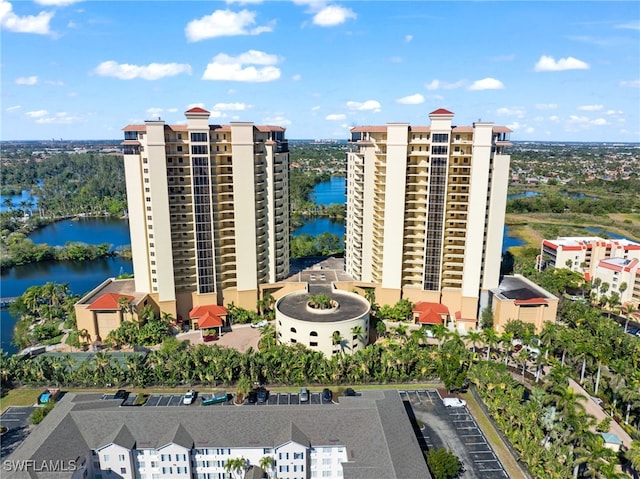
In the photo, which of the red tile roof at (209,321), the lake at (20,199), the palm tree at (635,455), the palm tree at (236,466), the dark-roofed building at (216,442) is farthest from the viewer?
the lake at (20,199)

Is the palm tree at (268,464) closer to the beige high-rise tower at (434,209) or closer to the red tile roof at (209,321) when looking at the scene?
the red tile roof at (209,321)

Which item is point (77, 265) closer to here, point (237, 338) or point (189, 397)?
point (237, 338)

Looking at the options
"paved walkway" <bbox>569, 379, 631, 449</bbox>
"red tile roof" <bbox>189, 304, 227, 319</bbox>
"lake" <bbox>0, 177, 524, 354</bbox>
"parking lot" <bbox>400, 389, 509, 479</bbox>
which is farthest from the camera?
"lake" <bbox>0, 177, 524, 354</bbox>

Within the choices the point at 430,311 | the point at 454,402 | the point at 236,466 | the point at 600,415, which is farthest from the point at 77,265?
the point at 600,415

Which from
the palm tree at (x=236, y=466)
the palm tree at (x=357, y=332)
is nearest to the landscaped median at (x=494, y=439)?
the palm tree at (x=357, y=332)

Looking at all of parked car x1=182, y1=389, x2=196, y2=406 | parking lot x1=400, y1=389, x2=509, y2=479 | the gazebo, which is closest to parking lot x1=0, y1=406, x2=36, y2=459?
parked car x1=182, y1=389, x2=196, y2=406

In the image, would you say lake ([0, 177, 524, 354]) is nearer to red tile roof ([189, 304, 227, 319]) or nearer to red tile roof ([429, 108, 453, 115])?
red tile roof ([189, 304, 227, 319])
